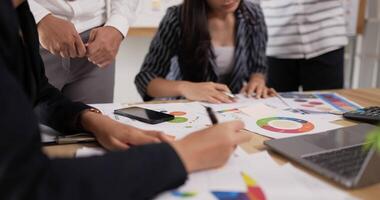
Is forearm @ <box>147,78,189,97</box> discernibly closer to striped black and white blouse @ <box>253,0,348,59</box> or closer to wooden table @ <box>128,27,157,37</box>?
striped black and white blouse @ <box>253,0,348,59</box>

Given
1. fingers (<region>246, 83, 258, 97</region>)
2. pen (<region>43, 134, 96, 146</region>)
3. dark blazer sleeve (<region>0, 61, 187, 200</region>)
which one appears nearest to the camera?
dark blazer sleeve (<region>0, 61, 187, 200</region>)

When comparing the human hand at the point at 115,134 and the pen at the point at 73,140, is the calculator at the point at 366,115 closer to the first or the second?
the human hand at the point at 115,134

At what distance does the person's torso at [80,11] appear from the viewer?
1232 millimetres

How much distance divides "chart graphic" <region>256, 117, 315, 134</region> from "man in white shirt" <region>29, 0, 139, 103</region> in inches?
19.0

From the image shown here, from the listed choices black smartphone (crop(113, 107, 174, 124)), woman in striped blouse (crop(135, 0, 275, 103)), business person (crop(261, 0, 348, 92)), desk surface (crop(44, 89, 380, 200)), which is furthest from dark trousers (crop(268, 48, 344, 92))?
black smartphone (crop(113, 107, 174, 124))

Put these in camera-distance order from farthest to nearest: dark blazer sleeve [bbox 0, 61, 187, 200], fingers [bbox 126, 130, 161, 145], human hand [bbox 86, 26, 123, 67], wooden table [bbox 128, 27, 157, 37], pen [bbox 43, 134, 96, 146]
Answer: wooden table [bbox 128, 27, 157, 37]
human hand [bbox 86, 26, 123, 67]
pen [bbox 43, 134, 96, 146]
fingers [bbox 126, 130, 161, 145]
dark blazer sleeve [bbox 0, 61, 187, 200]

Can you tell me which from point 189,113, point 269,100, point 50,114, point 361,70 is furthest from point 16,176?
point 361,70

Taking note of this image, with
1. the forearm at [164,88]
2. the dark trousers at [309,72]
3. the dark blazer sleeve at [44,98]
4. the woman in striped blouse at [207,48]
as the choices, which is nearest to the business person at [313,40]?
the dark trousers at [309,72]

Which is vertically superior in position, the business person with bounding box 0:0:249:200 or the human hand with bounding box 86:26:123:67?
the human hand with bounding box 86:26:123:67

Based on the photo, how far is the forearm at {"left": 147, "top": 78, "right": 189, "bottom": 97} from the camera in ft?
4.56

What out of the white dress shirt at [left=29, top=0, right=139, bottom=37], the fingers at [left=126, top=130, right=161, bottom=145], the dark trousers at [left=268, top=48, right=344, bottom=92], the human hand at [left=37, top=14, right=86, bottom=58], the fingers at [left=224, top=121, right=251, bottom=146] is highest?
the white dress shirt at [left=29, top=0, right=139, bottom=37]

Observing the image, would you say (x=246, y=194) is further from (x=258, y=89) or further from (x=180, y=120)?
(x=258, y=89)

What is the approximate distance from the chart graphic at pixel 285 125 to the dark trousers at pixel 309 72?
83 cm

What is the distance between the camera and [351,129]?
0.91m
